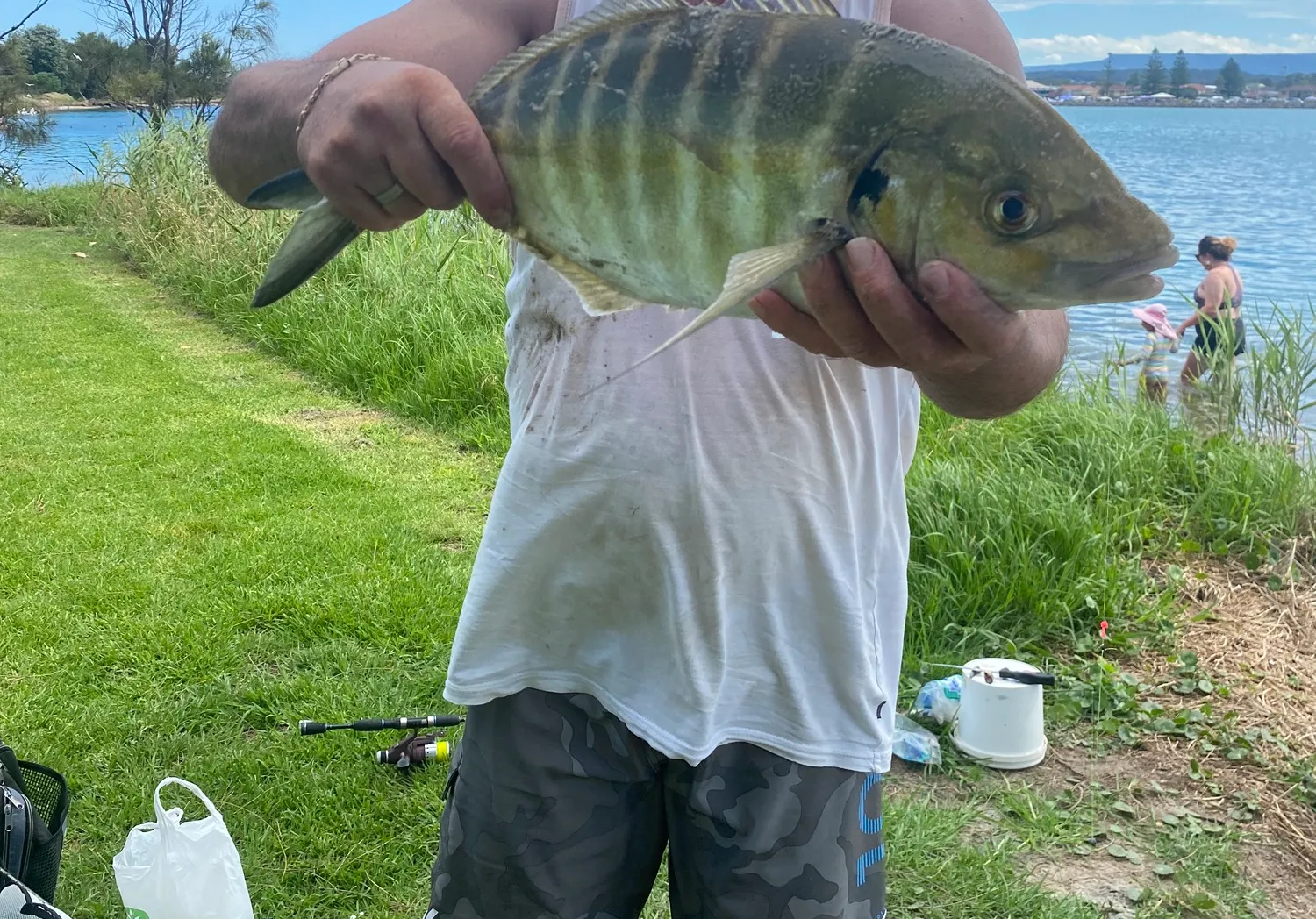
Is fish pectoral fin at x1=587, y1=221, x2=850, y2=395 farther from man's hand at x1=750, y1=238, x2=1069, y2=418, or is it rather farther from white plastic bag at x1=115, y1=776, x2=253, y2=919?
white plastic bag at x1=115, y1=776, x2=253, y2=919

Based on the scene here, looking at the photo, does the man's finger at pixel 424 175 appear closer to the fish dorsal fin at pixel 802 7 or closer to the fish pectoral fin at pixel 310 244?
the fish pectoral fin at pixel 310 244

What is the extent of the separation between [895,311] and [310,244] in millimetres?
747

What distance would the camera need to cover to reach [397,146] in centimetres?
133

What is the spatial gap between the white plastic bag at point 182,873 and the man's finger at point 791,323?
6.90ft

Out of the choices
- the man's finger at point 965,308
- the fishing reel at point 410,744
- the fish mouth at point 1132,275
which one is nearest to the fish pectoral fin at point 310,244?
the man's finger at point 965,308

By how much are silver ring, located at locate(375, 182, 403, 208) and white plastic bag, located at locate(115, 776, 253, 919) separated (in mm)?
1913

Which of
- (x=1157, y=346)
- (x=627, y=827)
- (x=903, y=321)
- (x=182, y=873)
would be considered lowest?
(x=182, y=873)

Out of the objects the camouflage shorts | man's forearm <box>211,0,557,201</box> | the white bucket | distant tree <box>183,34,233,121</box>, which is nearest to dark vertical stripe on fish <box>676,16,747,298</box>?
man's forearm <box>211,0,557,201</box>

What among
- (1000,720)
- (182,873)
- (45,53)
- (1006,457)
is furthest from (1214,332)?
(45,53)

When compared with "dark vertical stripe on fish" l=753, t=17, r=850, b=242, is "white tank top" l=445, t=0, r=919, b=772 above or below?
below

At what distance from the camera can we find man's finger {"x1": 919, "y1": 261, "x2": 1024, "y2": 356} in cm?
123

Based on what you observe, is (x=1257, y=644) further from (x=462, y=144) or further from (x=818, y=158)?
(x=462, y=144)

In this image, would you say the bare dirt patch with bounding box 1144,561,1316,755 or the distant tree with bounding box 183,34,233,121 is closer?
the bare dirt patch with bounding box 1144,561,1316,755

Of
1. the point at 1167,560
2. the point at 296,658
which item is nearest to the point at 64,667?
the point at 296,658
